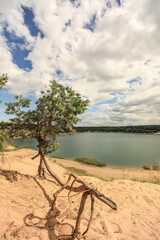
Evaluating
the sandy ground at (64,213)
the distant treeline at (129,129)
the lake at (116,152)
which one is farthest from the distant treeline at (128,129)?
the sandy ground at (64,213)

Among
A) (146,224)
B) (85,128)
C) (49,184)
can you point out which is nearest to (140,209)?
(146,224)

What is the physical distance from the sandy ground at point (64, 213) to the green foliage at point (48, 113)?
3045 millimetres

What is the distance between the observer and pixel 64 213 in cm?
413

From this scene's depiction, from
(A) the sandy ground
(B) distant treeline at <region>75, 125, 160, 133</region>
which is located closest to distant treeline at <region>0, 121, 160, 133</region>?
(B) distant treeline at <region>75, 125, 160, 133</region>

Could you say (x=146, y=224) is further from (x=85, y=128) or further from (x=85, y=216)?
(x=85, y=128)

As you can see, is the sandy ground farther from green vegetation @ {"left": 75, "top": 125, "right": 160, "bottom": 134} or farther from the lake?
green vegetation @ {"left": 75, "top": 125, "right": 160, "bottom": 134}

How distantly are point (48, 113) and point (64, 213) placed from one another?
613 cm

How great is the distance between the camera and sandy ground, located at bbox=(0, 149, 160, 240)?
402cm

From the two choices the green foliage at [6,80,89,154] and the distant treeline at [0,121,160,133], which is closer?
the green foliage at [6,80,89,154]

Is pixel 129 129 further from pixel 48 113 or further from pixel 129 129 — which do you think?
pixel 48 113

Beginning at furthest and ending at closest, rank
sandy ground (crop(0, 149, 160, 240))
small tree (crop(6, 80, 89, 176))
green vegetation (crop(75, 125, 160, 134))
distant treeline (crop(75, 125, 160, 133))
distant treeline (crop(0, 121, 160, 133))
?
distant treeline (crop(75, 125, 160, 133)), distant treeline (crop(0, 121, 160, 133)), green vegetation (crop(75, 125, 160, 134)), small tree (crop(6, 80, 89, 176)), sandy ground (crop(0, 149, 160, 240))

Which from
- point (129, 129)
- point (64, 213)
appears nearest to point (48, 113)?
point (64, 213)

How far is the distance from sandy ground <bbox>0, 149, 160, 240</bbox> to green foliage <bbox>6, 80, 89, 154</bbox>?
120 inches

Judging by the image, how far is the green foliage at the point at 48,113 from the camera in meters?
8.17
